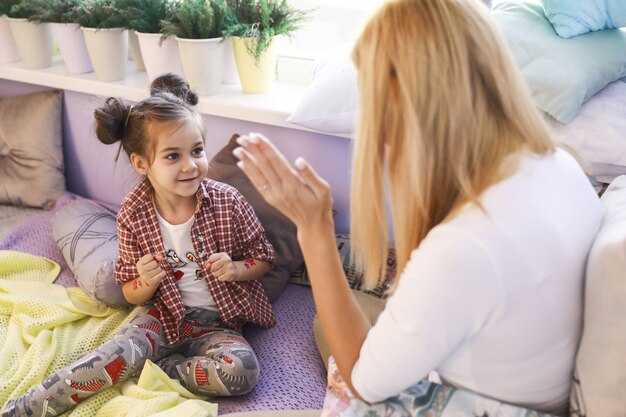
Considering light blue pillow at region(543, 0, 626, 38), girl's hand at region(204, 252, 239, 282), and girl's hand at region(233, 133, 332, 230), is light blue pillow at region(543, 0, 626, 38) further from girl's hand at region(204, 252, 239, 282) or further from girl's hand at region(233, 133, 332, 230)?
girl's hand at region(204, 252, 239, 282)

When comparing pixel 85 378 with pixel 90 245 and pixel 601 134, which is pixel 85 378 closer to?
pixel 90 245

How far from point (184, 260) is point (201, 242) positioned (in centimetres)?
6

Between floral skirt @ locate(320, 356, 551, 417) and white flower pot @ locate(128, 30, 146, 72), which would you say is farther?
white flower pot @ locate(128, 30, 146, 72)

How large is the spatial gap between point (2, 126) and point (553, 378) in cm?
187

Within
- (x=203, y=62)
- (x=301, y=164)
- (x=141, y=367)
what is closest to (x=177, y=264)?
(x=141, y=367)

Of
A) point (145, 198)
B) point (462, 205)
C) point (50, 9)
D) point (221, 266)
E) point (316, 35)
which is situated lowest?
point (221, 266)

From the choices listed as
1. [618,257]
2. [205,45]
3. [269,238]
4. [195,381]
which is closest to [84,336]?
[195,381]

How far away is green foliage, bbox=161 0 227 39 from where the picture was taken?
167 centimetres

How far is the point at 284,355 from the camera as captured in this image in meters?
1.43

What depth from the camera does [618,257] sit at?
2.70 feet

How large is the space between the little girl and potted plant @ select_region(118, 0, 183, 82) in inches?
14.0

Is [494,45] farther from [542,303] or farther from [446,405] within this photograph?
[446,405]

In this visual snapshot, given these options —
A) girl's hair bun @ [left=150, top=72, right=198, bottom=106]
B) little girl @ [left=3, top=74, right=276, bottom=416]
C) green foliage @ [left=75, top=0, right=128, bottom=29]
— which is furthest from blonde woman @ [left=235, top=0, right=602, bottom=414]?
green foliage @ [left=75, top=0, right=128, bottom=29]

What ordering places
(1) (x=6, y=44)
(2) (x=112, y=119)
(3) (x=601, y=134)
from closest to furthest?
(3) (x=601, y=134) < (2) (x=112, y=119) < (1) (x=6, y=44)
